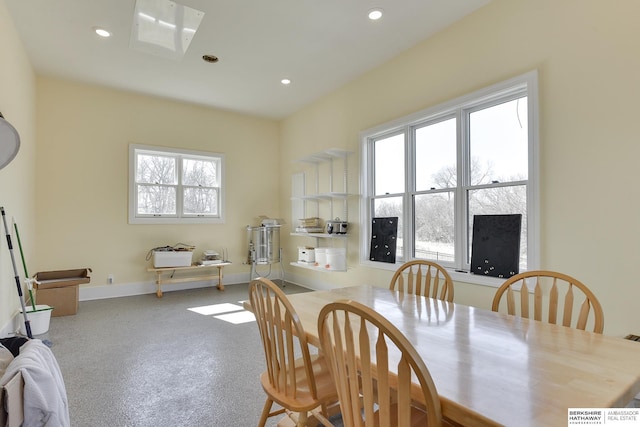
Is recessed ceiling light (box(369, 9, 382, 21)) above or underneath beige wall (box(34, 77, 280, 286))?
above

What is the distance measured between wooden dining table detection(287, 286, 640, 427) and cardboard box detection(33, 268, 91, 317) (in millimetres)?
3761

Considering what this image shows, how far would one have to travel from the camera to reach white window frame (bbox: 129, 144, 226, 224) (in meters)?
5.15

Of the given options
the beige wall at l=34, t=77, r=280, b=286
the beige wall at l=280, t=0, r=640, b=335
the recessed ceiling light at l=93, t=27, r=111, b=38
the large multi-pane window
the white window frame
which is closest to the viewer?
the beige wall at l=280, t=0, r=640, b=335

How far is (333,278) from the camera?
5.02 m

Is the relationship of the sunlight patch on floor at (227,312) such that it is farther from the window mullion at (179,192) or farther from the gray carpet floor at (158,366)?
the window mullion at (179,192)

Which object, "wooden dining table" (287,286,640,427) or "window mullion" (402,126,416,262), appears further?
"window mullion" (402,126,416,262)

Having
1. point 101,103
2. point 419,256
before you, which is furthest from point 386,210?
point 101,103

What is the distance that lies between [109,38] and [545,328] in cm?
460

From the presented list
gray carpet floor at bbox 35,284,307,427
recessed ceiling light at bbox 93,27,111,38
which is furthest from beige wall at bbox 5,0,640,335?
gray carpet floor at bbox 35,284,307,427

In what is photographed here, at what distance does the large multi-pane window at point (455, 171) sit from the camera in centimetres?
279

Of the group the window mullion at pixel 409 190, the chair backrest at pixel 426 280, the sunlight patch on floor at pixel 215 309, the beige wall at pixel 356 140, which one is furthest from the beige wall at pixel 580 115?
the sunlight patch on floor at pixel 215 309

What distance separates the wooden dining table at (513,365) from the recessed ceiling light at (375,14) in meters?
2.80

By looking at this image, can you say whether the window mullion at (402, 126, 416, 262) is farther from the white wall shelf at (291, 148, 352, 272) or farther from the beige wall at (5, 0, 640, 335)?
the white wall shelf at (291, 148, 352, 272)

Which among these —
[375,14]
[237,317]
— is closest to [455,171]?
[375,14]
